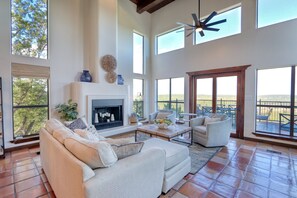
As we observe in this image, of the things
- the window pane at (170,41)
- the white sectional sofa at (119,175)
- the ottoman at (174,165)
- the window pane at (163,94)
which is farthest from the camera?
the window pane at (163,94)

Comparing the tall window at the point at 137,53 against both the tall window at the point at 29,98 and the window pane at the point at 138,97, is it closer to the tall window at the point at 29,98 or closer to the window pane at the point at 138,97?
the window pane at the point at 138,97

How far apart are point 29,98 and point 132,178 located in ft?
13.3

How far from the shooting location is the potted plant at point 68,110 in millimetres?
4152

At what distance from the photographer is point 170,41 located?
21.6ft

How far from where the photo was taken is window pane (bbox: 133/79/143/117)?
661 cm

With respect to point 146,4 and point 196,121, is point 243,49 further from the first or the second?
point 146,4

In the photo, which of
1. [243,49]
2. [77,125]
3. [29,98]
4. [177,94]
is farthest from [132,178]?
[177,94]

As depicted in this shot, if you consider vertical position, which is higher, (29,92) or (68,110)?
(29,92)

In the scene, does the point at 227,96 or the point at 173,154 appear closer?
→ the point at 173,154

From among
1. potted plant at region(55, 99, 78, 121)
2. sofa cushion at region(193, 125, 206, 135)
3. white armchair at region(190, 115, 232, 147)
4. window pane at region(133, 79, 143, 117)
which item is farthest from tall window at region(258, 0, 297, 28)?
potted plant at region(55, 99, 78, 121)

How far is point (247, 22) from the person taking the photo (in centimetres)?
452

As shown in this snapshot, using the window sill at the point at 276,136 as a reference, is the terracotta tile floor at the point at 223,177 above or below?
below

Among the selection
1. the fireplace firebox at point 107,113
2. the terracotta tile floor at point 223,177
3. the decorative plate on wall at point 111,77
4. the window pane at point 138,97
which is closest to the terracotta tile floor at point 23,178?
the terracotta tile floor at point 223,177

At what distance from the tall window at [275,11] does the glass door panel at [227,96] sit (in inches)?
69.0
